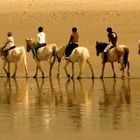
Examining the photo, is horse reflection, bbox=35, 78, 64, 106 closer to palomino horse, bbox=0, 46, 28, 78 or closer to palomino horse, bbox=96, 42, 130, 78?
palomino horse, bbox=0, 46, 28, 78

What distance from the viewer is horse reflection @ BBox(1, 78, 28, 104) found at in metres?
20.3

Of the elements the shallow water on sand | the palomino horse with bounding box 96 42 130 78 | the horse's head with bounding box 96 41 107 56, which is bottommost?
the shallow water on sand

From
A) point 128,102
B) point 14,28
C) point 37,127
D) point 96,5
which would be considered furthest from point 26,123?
point 96,5

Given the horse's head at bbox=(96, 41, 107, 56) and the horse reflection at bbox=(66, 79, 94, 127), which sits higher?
the horse's head at bbox=(96, 41, 107, 56)

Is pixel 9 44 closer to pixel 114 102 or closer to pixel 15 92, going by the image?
pixel 15 92

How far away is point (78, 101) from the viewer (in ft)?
64.8

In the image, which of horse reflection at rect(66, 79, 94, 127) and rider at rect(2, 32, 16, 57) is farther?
rider at rect(2, 32, 16, 57)

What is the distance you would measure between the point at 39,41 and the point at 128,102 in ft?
32.9

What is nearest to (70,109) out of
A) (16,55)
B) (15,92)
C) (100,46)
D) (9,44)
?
(15,92)

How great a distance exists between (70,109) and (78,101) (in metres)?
1.75

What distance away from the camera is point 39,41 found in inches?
1137

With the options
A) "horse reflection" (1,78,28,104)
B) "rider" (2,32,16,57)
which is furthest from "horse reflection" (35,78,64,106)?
"rider" (2,32,16,57)

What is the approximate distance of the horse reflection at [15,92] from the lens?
20253mm

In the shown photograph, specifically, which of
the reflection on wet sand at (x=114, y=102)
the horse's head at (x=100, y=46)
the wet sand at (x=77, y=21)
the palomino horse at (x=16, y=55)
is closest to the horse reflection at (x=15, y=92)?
the palomino horse at (x=16, y=55)
